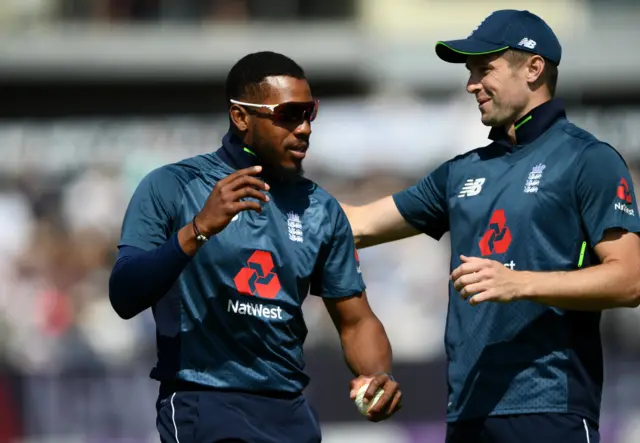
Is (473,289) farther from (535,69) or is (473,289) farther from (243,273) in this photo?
(535,69)

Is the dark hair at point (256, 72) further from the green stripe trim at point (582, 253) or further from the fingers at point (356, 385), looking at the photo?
the green stripe trim at point (582, 253)

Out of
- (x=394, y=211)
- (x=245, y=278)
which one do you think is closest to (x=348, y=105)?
(x=394, y=211)

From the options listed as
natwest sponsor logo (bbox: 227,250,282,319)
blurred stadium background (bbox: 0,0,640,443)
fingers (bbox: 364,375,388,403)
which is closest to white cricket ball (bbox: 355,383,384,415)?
fingers (bbox: 364,375,388,403)

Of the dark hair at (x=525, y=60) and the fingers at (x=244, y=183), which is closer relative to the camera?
the fingers at (x=244, y=183)

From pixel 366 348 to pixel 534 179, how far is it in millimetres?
1028

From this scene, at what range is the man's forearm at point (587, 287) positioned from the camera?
16.8 ft

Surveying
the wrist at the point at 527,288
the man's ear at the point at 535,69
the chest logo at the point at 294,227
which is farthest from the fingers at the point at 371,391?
the man's ear at the point at 535,69

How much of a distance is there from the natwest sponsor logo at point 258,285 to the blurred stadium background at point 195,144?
5.82m

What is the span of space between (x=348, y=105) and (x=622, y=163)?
9.81 m

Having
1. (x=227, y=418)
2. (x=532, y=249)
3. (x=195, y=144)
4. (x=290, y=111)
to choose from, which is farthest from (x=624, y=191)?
(x=195, y=144)

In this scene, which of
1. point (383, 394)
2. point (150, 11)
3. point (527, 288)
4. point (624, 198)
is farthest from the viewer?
point (150, 11)

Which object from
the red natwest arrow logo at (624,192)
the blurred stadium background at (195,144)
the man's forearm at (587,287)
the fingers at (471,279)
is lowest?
the blurred stadium background at (195,144)

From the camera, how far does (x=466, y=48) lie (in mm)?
5809

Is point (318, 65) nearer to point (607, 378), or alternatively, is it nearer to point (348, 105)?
point (348, 105)
